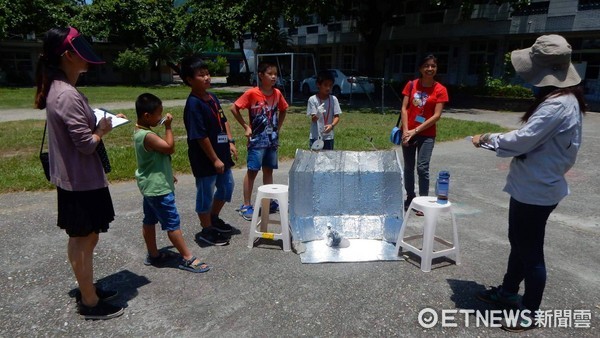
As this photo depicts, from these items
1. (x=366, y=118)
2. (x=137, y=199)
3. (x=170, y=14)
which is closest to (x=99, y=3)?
(x=170, y=14)

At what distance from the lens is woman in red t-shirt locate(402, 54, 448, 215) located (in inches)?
185

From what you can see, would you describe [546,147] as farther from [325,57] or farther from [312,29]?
[325,57]

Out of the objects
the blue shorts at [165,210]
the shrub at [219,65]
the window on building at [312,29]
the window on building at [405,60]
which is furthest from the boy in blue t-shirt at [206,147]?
the shrub at [219,65]

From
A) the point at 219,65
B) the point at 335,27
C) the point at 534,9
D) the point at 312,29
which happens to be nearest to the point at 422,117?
the point at 534,9

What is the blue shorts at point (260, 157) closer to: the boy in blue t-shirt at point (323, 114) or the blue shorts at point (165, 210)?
the boy in blue t-shirt at point (323, 114)

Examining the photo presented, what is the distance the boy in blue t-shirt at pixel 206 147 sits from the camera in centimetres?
376

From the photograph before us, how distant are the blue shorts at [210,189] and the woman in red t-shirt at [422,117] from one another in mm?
2015

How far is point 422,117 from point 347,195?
1.27m

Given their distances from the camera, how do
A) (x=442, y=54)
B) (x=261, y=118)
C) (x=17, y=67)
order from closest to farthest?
(x=261, y=118)
(x=442, y=54)
(x=17, y=67)

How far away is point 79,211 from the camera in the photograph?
2719mm

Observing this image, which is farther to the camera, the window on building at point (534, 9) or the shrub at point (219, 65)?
the shrub at point (219, 65)

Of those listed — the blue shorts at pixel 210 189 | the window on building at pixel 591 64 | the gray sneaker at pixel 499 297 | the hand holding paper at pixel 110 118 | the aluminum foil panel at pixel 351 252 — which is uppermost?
the window on building at pixel 591 64

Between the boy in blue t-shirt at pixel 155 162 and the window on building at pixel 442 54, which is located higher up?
the window on building at pixel 442 54

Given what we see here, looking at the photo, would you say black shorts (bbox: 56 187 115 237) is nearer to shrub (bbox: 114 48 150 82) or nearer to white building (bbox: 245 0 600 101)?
white building (bbox: 245 0 600 101)
